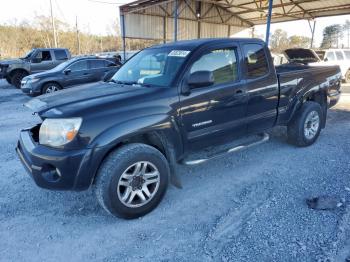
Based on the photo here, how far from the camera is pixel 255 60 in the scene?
414cm

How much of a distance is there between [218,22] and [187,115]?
22.8 m

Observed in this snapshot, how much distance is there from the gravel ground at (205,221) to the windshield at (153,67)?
1.42m

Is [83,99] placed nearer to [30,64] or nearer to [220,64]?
[220,64]

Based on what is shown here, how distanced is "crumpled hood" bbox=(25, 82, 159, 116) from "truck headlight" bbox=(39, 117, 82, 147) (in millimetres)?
89

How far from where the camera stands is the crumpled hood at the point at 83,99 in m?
2.87

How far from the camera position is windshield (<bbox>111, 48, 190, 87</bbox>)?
341 cm

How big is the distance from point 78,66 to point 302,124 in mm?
8579

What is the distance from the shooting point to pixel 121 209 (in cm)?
296

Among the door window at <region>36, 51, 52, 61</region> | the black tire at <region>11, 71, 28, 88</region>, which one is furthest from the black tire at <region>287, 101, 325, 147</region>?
the black tire at <region>11, 71, 28, 88</region>

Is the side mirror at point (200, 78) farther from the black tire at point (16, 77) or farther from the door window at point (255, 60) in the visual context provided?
the black tire at point (16, 77)

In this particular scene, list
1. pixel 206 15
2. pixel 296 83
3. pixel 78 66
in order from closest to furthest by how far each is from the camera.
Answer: pixel 296 83 → pixel 78 66 → pixel 206 15

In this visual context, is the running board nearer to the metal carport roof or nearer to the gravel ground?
the gravel ground

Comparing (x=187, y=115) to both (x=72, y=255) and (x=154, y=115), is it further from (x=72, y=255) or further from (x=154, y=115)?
(x=72, y=255)

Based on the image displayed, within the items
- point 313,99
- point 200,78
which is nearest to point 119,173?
point 200,78
